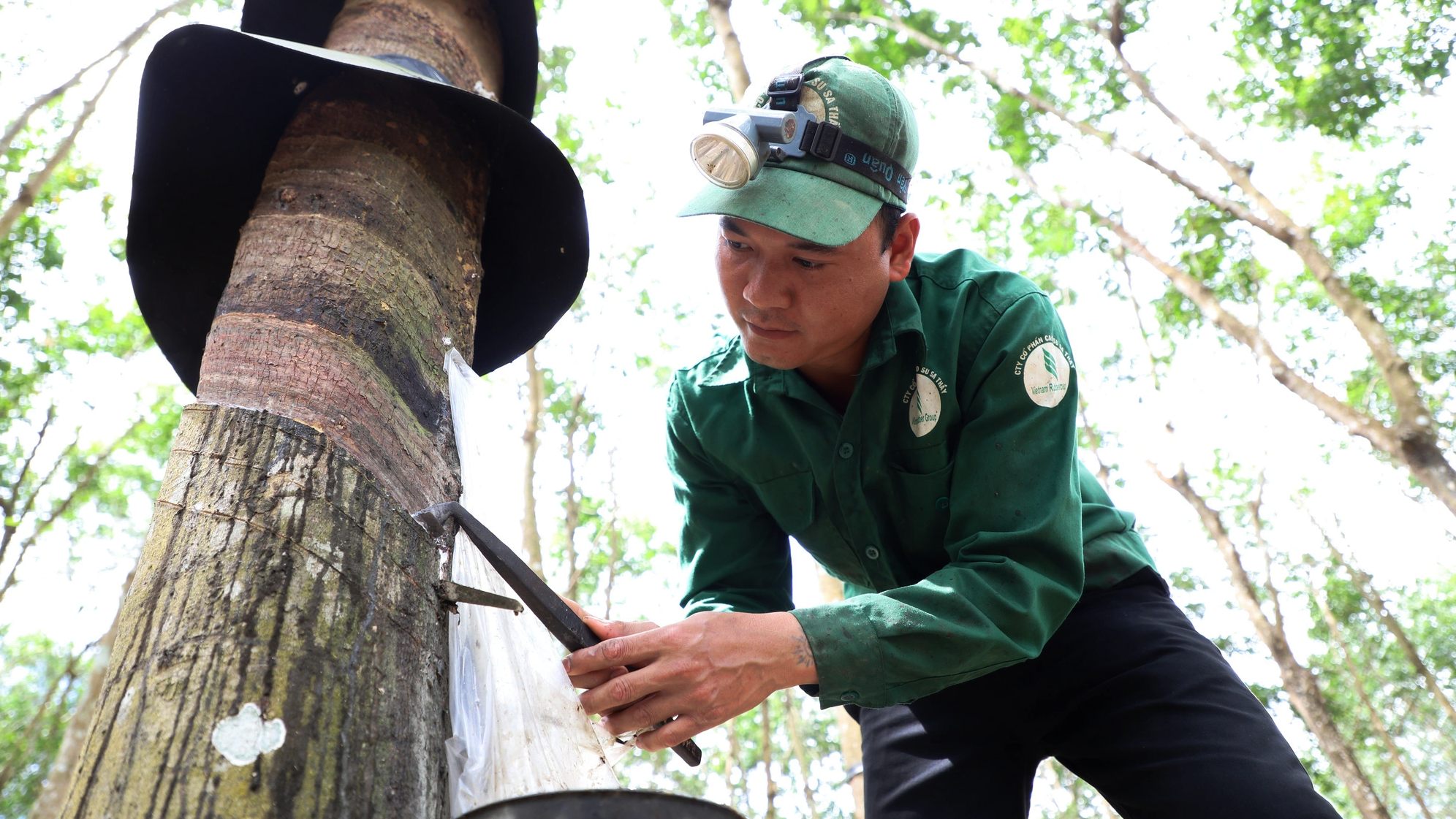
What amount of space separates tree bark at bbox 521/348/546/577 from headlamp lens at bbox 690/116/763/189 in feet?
21.8

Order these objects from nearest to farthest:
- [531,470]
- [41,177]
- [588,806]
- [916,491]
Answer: [588,806], [916,491], [41,177], [531,470]

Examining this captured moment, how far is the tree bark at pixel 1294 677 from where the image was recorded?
317 inches

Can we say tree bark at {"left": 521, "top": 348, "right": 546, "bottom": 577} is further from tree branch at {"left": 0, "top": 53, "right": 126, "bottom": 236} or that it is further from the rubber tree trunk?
the rubber tree trunk

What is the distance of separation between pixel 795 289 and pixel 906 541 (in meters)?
0.59

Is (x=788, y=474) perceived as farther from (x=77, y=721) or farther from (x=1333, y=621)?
(x=1333, y=621)

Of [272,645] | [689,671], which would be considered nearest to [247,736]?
[272,645]

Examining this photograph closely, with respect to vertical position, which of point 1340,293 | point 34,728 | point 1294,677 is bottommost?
point 1294,677

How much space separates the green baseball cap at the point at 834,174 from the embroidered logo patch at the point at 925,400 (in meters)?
0.33

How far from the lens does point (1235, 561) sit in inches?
353

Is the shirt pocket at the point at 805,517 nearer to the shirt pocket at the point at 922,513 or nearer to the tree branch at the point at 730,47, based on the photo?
the shirt pocket at the point at 922,513

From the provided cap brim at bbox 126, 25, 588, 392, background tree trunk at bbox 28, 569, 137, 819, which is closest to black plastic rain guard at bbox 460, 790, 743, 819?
cap brim at bbox 126, 25, 588, 392

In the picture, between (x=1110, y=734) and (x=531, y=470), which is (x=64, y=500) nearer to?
(x=531, y=470)

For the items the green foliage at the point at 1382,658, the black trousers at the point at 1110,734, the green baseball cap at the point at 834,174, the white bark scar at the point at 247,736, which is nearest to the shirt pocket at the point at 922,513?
the black trousers at the point at 1110,734

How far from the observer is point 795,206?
1.70m
